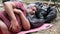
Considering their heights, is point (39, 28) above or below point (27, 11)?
below

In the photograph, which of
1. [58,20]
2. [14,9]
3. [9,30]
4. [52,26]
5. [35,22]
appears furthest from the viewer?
Answer: [58,20]

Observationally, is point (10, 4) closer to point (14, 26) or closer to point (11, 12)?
point (11, 12)

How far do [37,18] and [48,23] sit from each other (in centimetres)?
23

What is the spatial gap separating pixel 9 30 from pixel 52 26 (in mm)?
867

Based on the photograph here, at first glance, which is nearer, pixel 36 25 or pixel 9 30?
pixel 9 30

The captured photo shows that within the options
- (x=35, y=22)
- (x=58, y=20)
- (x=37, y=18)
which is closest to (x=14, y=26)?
(x=35, y=22)

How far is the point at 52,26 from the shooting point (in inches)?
123

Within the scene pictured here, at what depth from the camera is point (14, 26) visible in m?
2.57

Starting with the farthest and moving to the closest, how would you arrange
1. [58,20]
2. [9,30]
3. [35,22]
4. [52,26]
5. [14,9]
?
[58,20], [52,26], [35,22], [14,9], [9,30]

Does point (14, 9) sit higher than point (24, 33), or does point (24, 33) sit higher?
point (14, 9)

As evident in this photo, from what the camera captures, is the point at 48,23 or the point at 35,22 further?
the point at 48,23

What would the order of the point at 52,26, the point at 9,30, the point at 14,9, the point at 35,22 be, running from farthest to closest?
the point at 52,26
the point at 35,22
the point at 14,9
the point at 9,30

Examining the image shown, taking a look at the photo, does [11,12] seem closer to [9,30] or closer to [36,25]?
[9,30]

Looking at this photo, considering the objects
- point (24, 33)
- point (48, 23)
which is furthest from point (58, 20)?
point (24, 33)
